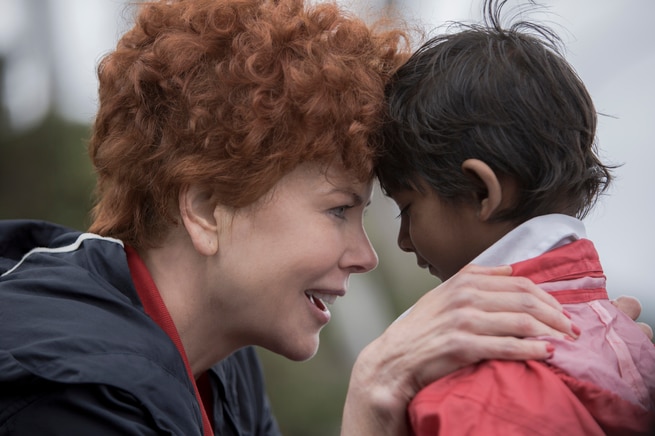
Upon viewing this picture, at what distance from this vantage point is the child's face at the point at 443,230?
6.68 ft

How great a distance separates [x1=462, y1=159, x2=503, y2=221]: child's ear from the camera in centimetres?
195

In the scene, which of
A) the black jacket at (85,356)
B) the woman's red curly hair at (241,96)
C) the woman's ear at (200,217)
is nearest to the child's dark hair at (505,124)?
the woman's red curly hair at (241,96)

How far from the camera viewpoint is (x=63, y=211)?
17.9 feet

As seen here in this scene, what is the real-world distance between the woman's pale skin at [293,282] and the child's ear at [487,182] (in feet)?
0.64

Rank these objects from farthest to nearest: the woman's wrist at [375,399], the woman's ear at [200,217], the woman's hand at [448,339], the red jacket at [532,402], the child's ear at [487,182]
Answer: the woman's ear at [200,217], the child's ear at [487,182], the woman's wrist at [375,399], the woman's hand at [448,339], the red jacket at [532,402]

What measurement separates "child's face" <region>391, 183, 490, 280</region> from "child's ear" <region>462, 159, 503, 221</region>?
0.04m

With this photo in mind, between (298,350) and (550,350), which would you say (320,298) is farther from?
(550,350)

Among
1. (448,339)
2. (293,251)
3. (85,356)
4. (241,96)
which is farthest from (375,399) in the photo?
(241,96)

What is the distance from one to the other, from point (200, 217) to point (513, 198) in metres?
0.82

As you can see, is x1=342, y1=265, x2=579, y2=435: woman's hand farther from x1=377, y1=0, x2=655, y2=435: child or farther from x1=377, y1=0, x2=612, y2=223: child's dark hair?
x1=377, y1=0, x2=612, y2=223: child's dark hair

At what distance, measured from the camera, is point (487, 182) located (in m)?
1.96

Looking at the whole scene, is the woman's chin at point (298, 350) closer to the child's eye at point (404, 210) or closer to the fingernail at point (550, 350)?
the child's eye at point (404, 210)

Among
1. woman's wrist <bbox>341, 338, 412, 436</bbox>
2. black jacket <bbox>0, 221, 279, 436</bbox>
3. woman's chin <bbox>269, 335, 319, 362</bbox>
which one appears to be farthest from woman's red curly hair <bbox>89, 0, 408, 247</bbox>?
woman's wrist <bbox>341, 338, 412, 436</bbox>

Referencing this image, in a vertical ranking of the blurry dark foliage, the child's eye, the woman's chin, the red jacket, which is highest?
the child's eye
